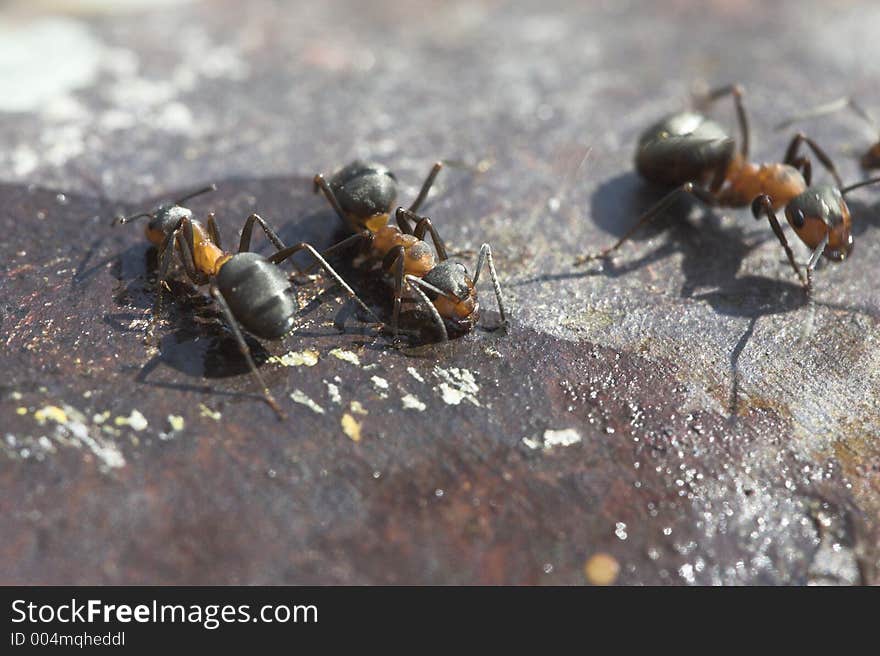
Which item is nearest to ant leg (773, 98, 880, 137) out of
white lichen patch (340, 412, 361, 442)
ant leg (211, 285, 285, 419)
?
white lichen patch (340, 412, 361, 442)

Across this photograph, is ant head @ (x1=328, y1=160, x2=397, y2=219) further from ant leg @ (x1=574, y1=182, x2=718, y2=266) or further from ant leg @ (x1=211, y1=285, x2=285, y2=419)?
ant leg @ (x1=574, y1=182, x2=718, y2=266)

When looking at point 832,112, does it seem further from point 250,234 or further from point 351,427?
point 351,427

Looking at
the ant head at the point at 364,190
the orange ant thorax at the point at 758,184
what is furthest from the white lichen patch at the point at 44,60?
the orange ant thorax at the point at 758,184

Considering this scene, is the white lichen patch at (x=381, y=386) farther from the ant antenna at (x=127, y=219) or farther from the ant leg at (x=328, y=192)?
the ant antenna at (x=127, y=219)

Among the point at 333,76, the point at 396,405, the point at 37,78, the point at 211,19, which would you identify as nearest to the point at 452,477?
the point at 396,405

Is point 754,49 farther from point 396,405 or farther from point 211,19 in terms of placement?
point 396,405
